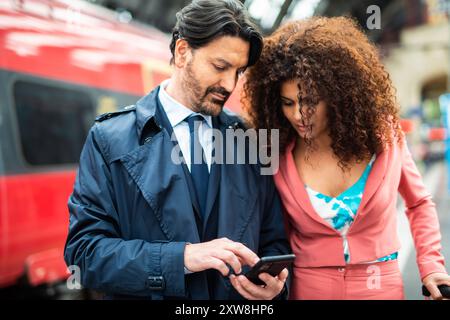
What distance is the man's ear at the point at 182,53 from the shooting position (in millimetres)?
1868

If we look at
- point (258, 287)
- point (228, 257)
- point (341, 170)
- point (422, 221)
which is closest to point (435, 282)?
point (422, 221)

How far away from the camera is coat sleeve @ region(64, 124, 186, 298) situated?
1.56 metres

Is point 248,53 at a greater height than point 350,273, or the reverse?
point 248,53

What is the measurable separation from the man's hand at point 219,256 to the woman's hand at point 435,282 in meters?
0.73

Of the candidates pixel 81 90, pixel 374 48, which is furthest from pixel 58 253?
pixel 374 48

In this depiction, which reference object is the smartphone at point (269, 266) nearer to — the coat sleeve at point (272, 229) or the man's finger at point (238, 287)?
the man's finger at point (238, 287)

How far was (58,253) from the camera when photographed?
4574 mm

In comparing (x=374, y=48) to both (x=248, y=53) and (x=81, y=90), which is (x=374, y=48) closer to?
(x=248, y=53)

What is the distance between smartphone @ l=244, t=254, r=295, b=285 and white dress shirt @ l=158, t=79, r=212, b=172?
16.3 inches

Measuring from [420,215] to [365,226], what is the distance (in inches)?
10.8

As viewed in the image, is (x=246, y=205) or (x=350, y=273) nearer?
(x=246, y=205)

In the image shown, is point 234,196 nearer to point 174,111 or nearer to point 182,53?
point 174,111

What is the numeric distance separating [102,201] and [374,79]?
1.09m

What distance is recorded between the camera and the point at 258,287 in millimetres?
1592
